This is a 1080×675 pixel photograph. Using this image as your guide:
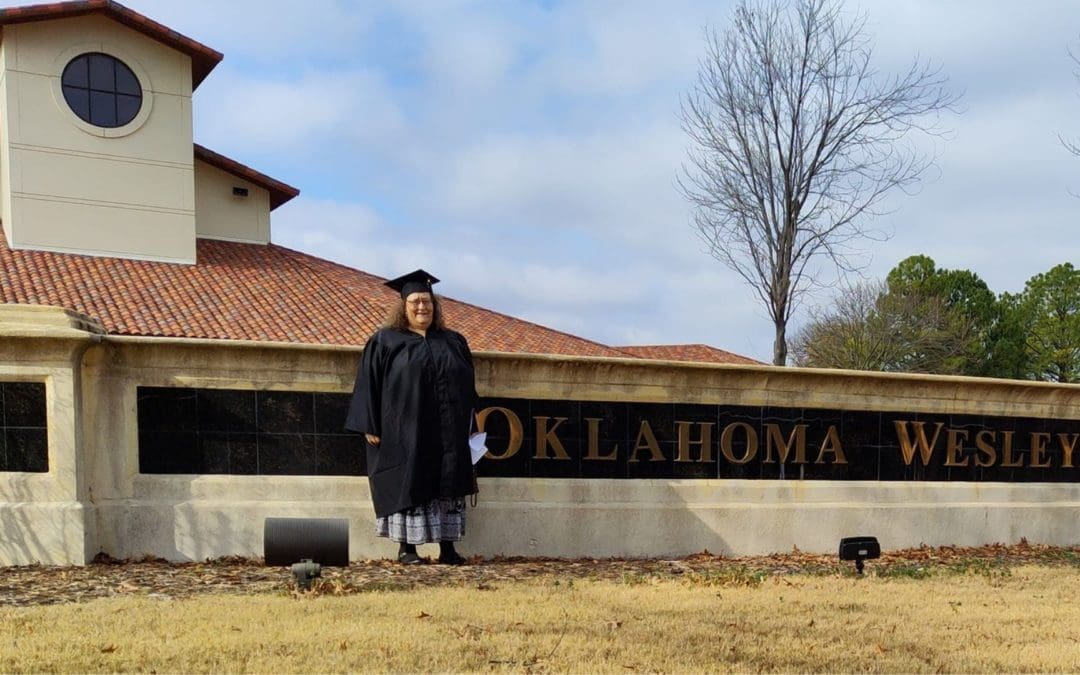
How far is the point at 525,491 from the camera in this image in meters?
8.73

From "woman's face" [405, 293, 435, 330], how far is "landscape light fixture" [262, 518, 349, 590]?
1666 millimetres

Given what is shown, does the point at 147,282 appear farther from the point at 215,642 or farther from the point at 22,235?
the point at 215,642

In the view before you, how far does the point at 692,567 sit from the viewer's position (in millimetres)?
8273

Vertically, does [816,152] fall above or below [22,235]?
above

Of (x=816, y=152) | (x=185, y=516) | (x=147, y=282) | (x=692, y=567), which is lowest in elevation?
(x=692, y=567)

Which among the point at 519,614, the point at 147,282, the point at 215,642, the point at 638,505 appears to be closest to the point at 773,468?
the point at 638,505

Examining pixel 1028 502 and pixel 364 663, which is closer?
pixel 364 663

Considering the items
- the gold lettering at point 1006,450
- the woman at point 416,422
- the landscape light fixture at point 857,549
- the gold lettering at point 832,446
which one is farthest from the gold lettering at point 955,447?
the woman at point 416,422

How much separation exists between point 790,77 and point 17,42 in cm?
1786

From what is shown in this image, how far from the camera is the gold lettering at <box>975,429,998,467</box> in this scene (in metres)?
10.4

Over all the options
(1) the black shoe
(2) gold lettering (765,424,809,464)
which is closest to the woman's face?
(1) the black shoe

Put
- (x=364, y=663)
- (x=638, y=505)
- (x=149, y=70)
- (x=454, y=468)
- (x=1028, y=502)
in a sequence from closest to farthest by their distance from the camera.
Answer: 1. (x=364, y=663)
2. (x=454, y=468)
3. (x=638, y=505)
4. (x=1028, y=502)
5. (x=149, y=70)

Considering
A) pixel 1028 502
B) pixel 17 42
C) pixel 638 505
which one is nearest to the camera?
pixel 638 505

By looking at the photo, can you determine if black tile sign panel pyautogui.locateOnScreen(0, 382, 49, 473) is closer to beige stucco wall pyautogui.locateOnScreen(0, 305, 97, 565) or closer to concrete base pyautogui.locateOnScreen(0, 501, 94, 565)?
beige stucco wall pyautogui.locateOnScreen(0, 305, 97, 565)
